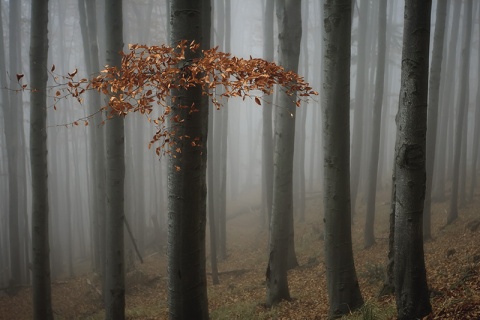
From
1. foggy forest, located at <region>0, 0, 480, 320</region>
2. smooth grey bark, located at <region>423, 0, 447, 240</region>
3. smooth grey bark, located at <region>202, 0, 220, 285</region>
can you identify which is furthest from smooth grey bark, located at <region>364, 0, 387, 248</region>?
smooth grey bark, located at <region>202, 0, 220, 285</region>

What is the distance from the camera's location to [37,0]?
7.45m

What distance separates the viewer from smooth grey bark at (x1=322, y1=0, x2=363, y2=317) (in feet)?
17.8

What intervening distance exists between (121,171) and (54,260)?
53.7 feet

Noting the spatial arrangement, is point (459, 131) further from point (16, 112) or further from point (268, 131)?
point (16, 112)

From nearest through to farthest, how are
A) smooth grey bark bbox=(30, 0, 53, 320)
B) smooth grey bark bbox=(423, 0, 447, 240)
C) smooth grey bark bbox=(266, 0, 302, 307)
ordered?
smooth grey bark bbox=(266, 0, 302, 307) → smooth grey bark bbox=(30, 0, 53, 320) → smooth grey bark bbox=(423, 0, 447, 240)

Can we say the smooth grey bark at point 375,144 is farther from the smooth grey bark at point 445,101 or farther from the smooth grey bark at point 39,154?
the smooth grey bark at point 39,154

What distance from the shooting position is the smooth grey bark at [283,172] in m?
7.28

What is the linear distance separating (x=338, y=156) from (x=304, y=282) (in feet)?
15.6

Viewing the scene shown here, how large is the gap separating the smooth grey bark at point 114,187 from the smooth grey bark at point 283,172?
3103 millimetres

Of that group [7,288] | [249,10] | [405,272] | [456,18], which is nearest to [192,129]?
[405,272]

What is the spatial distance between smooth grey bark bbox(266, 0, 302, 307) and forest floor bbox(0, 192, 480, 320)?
524 mm

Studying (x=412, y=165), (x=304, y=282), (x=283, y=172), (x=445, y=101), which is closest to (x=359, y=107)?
(x=445, y=101)

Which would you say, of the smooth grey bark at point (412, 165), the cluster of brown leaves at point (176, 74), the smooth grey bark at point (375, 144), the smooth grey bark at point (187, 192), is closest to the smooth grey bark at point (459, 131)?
the smooth grey bark at point (375, 144)

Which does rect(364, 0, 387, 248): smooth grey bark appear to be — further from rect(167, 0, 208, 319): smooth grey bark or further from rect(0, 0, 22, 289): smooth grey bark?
rect(0, 0, 22, 289): smooth grey bark
